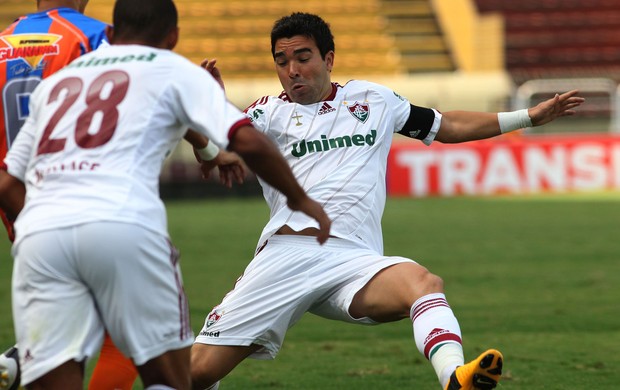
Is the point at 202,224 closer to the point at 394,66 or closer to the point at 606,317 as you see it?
the point at 606,317

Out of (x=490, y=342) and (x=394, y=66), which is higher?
(x=490, y=342)

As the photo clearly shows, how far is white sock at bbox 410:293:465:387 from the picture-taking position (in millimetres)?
4770

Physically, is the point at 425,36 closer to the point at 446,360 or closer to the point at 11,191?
the point at 446,360

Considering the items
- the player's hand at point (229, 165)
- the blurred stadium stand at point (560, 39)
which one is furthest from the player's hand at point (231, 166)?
the blurred stadium stand at point (560, 39)

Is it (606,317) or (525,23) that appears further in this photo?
(525,23)

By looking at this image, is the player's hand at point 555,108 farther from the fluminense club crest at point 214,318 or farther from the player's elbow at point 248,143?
the player's elbow at point 248,143

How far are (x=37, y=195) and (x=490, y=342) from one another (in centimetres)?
471

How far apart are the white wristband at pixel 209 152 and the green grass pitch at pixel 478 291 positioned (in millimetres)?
2111

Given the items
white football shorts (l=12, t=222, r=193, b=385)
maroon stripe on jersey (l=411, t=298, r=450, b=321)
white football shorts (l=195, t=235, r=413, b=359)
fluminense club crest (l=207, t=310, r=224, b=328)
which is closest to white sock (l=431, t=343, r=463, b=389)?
maroon stripe on jersey (l=411, t=298, r=450, b=321)

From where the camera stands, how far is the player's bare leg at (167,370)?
390 centimetres

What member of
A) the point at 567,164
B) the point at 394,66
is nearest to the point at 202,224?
the point at 567,164

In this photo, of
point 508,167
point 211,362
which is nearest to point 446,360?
point 211,362

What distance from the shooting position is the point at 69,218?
378 centimetres

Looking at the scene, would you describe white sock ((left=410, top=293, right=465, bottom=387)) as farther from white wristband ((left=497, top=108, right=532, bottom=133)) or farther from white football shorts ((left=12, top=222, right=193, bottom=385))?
white football shorts ((left=12, top=222, right=193, bottom=385))
